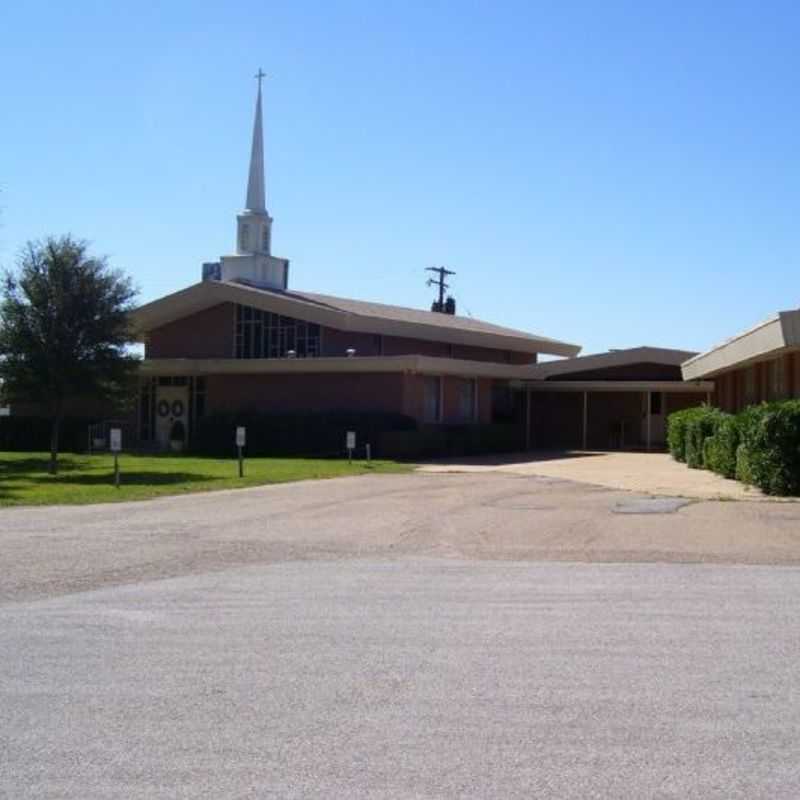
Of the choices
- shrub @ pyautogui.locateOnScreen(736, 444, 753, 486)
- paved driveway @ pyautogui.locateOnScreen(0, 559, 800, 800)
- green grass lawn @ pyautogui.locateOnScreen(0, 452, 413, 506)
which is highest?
shrub @ pyautogui.locateOnScreen(736, 444, 753, 486)

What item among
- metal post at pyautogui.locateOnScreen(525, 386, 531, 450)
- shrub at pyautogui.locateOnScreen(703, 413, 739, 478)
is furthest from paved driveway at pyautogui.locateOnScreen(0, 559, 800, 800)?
metal post at pyautogui.locateOnScreen(525, 386, 531, 450)

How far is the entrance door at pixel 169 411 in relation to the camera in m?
40.9

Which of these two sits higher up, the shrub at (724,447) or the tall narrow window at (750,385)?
the tall narrow window at (750,385)

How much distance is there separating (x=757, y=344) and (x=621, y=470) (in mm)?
6407

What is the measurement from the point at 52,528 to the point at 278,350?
2351 centimetres

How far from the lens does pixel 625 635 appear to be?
8477mm

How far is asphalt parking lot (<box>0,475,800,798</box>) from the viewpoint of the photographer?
17.5 feet

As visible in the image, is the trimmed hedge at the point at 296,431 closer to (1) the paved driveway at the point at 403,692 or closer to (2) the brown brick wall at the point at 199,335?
(2) the brown brick wall at the point at 199,335

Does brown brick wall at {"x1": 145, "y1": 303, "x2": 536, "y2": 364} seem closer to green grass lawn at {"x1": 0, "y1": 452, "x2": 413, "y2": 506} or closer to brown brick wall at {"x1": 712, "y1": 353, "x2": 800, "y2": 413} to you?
green grass lawn at {"x1": 0, "y1": 452, "x2": 413, "y2": 506}

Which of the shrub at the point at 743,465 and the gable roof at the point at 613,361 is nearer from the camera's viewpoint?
the shrub at the point at 743,465

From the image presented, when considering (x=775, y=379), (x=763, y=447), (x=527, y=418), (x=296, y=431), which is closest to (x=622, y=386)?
(x=527, y=418)

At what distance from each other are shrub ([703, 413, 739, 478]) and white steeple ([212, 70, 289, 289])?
20.1m

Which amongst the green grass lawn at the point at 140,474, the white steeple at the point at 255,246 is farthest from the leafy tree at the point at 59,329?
the white steeple at the point at 255,246

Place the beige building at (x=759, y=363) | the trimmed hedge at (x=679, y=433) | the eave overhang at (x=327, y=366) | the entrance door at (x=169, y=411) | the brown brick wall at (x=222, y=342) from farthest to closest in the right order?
the entrance door at (x=169, y=411) < the brown brick wall at (x=222, y=342) < the eave overhang at (x=327, y=366) < the trimmed hedge at (x=679, y=433) < the beige building at (x=759, y=363)
